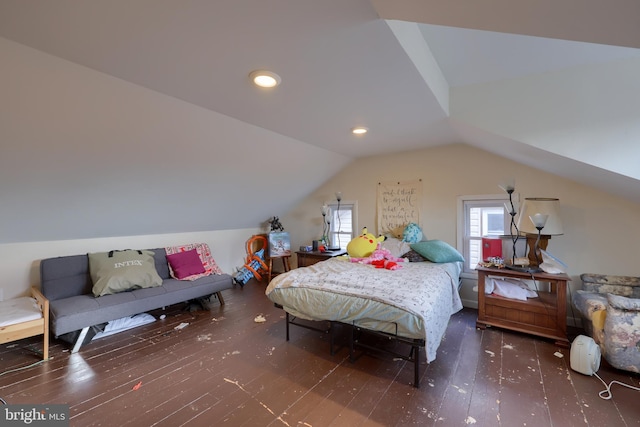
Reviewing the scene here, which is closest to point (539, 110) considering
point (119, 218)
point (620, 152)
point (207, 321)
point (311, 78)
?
point (620, 152)

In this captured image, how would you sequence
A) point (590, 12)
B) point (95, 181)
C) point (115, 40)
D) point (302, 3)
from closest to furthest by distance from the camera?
point (590, 12), point (302, 3), point (115, 40), point (95, 181)

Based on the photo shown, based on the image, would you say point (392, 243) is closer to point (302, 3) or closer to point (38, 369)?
point (302, 3)

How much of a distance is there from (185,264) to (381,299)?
2.91 meters

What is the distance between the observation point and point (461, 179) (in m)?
3.59

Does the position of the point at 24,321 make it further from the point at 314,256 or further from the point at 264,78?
the point at 314,256

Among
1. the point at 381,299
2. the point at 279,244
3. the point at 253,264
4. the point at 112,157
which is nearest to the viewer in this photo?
the point at 381,299

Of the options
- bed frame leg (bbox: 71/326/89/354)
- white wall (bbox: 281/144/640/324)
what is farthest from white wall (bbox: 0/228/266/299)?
white wall (bbox: 281/144/640/324)

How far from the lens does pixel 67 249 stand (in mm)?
3209

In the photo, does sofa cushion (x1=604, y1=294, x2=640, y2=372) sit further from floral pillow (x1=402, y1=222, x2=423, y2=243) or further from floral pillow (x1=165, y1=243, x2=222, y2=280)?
floral pillow (x1=165, y1=243, x2=222, y2=280)

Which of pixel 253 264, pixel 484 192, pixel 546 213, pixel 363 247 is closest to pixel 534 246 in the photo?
pixel 546 213

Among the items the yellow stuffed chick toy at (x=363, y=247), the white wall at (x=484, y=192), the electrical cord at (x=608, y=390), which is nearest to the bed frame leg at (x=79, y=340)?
the yellow stuffed chick toy at (x=363, y=247)

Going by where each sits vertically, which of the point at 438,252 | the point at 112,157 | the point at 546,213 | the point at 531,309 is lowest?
the point at 531,309

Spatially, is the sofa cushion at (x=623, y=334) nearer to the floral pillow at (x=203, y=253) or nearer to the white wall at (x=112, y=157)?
the white wall at (x=112, y=157)

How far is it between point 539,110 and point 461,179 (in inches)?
57.8
